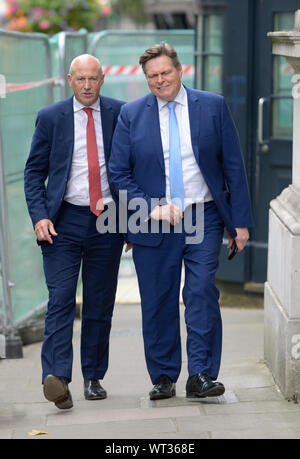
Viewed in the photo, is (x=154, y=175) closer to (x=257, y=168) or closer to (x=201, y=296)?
(x=201, y=296)

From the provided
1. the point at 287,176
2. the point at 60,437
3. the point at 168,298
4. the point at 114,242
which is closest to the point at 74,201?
the point at 114,242

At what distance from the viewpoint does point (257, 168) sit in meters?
8.16

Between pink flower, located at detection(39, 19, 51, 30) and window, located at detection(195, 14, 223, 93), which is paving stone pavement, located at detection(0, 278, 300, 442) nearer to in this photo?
window, located at detection(195, 14, 223, 93)

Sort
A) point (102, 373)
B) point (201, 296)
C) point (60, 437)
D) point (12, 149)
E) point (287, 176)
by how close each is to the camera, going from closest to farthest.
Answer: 1. point (60, 437)
2. point (201, 296)
3. point (102, 373)
4. point (12, 149)
5. point (287, 176)

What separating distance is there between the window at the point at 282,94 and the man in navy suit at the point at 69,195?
2878mm

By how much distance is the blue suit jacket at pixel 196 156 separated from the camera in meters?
5.15

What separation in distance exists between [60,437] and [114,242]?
119cm

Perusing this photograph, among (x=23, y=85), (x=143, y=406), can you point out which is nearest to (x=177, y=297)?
(x=143, y=406)

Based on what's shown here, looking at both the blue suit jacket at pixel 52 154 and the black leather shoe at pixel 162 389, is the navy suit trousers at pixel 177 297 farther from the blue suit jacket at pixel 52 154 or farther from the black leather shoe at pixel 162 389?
the blue suit jacket at pixel 52 154

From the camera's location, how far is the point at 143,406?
5.30m

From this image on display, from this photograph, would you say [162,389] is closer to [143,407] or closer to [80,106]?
[143,407]

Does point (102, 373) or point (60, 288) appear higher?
point (60, 288)

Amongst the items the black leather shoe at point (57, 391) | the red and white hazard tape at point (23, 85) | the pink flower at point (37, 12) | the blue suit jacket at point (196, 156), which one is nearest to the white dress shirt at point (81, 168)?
the blue suit jacket at point (196, 156)

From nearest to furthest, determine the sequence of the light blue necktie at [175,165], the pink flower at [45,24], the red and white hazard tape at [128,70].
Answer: the light blue necktie at [175,165]
the red and white hazard tape at [128,70]
the pink flower at [45,24]
